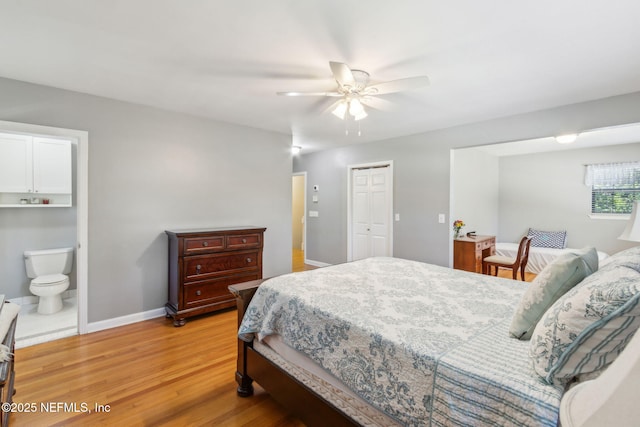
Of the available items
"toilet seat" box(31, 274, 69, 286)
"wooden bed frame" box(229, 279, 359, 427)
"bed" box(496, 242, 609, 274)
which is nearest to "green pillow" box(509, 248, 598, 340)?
"wooden bed frame" box(229, 279, 359, 427)

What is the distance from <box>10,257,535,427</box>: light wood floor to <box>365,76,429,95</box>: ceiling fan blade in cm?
232

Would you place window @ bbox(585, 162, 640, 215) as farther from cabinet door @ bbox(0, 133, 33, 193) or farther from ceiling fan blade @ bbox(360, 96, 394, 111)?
cabinet door @ bbox(0, 133, 33, 193)

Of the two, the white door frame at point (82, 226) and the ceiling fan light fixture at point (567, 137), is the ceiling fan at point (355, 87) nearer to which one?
the white door frame at point (82, 226)

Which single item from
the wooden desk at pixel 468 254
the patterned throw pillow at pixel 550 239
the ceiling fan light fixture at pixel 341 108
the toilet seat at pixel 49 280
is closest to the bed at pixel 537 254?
the patterned throw pillow at pixel 550 239

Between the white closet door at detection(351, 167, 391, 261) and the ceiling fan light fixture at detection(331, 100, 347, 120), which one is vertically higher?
the ceiling fan light fixture at detection(331, 100, 347, 120)

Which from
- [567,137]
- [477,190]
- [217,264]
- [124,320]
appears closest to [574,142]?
[477,190]

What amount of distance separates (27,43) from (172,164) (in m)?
1.61

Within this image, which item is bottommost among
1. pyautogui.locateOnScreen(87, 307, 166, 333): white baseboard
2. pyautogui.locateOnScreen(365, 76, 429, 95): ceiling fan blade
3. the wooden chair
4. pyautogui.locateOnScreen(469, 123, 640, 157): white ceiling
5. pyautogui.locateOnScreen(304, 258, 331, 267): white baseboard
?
pyautogui.locateOnScreen(87, 307, 166, 333): white baseboard

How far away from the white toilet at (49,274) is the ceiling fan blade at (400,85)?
12.8 ft

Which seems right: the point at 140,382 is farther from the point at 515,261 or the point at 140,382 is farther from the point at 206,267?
the point at 515,261

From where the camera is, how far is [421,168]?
4.48 metres

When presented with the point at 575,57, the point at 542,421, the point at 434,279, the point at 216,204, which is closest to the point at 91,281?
the point at 216,204

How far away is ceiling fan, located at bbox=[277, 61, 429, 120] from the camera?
2.04 metres

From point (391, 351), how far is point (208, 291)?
8.77 ft
